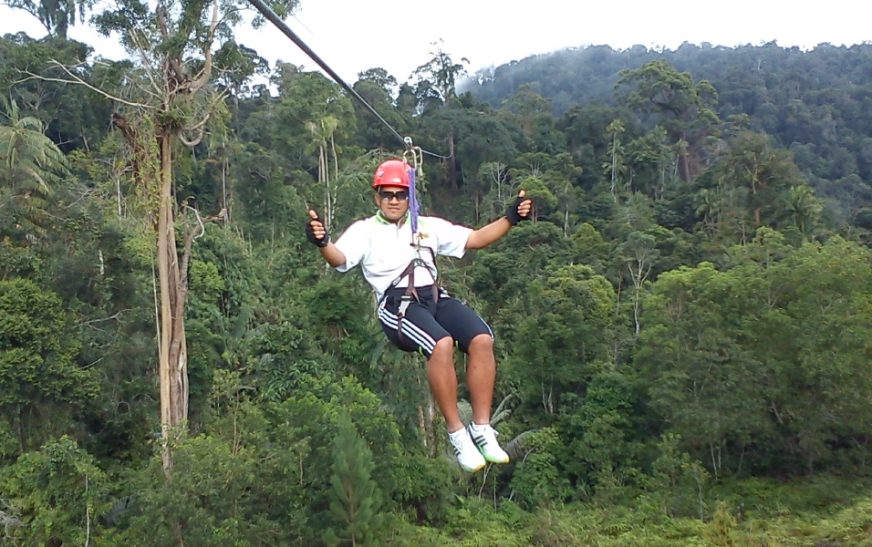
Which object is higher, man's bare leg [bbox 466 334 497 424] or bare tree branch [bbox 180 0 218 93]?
bare tree branch [bbox 180 0 218 93]

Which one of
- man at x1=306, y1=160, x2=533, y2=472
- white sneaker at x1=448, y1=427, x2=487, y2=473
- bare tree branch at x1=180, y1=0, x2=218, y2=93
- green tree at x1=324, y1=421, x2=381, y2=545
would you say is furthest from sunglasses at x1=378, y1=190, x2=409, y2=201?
green tree at x1=324, y1=421, x2=381, y2=545

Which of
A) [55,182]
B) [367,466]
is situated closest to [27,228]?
[55,182]

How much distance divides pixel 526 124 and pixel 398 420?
2801 centimetres

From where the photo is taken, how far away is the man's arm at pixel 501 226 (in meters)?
3.15

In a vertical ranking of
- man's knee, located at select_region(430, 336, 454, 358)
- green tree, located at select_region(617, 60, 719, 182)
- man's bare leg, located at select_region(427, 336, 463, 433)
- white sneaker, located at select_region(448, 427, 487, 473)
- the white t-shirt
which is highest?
green tree, located at select_region(617, 60, 719, 182)

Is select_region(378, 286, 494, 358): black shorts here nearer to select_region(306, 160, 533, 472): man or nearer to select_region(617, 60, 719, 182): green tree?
select_region(306, 160, 533, 472): man

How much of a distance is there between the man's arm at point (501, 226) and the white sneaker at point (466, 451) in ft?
2.52

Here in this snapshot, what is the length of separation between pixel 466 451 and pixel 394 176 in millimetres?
1145

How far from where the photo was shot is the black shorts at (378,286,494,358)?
2.90 metres

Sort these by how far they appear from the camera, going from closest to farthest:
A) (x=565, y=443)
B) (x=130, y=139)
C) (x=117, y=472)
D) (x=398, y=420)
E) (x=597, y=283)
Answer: (x=130, y=139)
(x=117, y=472)
(x=398, y=420)
(x=565, y=443)
(x=597, y=283)

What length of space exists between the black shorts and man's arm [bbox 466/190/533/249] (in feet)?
1.00

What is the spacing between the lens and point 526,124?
1491 inches

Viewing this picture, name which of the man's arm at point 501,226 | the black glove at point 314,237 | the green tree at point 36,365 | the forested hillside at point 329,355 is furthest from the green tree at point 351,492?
the black glove at point 314,237

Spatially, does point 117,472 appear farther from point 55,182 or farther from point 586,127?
point 586,127
